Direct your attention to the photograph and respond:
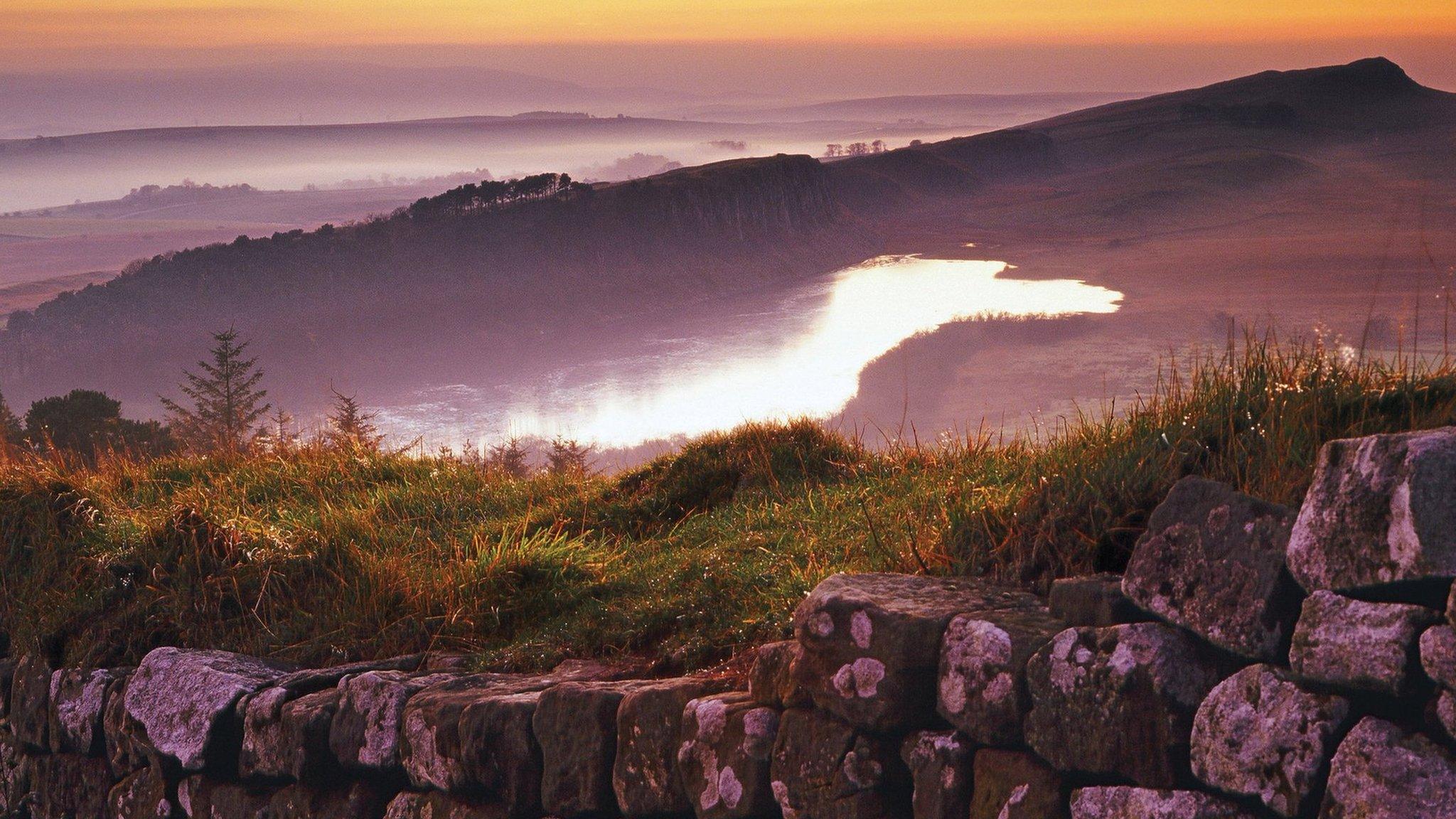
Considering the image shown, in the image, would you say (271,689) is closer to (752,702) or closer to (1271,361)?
(752,702)

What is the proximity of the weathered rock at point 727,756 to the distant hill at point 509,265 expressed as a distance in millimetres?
139991

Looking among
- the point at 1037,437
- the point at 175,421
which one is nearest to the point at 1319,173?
the point at 175,421

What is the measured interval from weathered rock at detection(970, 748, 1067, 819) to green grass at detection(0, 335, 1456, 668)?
1050 mm

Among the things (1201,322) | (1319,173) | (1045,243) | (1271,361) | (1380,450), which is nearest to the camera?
(1380,450)

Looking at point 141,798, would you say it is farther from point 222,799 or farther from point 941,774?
point 941,774

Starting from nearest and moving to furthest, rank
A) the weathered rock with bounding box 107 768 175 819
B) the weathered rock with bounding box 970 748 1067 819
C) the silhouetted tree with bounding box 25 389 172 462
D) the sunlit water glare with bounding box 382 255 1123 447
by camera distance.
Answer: the weathered rock with bounding box 970 748 1067 819 < the weathered rock with bounding box 107 768 175 819 < the silhouetted tree with bounding box 25 389 172 462 < the sunlit water glare with bounding box 382 255 1123 447

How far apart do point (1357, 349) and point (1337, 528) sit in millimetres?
2260

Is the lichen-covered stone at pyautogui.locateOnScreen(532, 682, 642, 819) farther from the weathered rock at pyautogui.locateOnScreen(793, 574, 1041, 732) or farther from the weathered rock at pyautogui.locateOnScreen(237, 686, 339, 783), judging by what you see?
the weathered rock at pyautogui.locateOnScreen(237, 686, 339, 783)

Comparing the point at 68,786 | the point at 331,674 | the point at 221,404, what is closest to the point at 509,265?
the point at 221,404

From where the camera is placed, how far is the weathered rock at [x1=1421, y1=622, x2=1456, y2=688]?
8.48 feet

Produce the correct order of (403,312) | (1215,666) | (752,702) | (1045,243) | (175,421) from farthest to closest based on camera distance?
(403,312) → (1045,243) → (175,421) → (752,702) → (1215,666)

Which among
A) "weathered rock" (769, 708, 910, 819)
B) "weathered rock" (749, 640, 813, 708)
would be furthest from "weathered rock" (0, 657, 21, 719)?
"weathered rock" (769, 708, 910, 819)

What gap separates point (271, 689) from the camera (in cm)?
594

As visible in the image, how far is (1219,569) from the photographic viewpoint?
328cm
